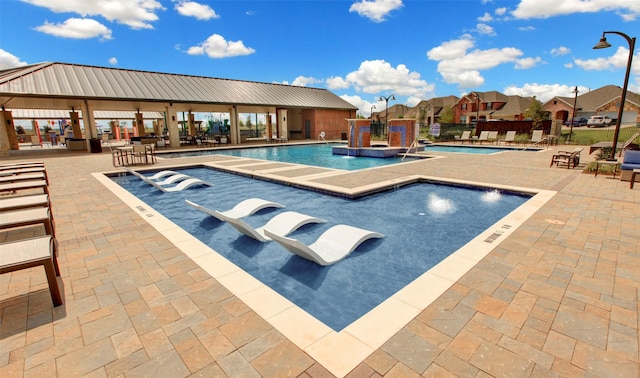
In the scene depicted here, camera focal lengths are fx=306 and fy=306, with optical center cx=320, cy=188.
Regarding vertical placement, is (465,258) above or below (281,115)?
below

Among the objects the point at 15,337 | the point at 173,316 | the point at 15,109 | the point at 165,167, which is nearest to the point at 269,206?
the point at 173,316

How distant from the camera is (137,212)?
6.57 metres

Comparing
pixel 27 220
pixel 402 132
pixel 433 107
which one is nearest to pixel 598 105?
pixel 433 107

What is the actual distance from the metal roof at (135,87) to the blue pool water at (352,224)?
41.3 ft

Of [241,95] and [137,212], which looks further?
[241,95]

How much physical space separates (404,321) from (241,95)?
27095 millimetres

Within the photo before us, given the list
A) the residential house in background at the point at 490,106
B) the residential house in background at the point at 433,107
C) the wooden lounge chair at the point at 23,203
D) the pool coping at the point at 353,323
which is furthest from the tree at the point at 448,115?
the wooden lounge chair at the point at 23,203

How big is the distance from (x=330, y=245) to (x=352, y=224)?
4.90 ft

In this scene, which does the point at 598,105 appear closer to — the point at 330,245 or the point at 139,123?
the point at 330,245

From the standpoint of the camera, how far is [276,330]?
2756 millimetres

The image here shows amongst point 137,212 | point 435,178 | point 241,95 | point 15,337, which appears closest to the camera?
point 15,337

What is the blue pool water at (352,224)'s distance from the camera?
12.9 feet

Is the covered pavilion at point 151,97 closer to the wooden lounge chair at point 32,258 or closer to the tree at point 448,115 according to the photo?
the wooden lounge chair at point 32,258

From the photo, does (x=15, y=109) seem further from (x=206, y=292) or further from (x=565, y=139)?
(x=565, y=139)
